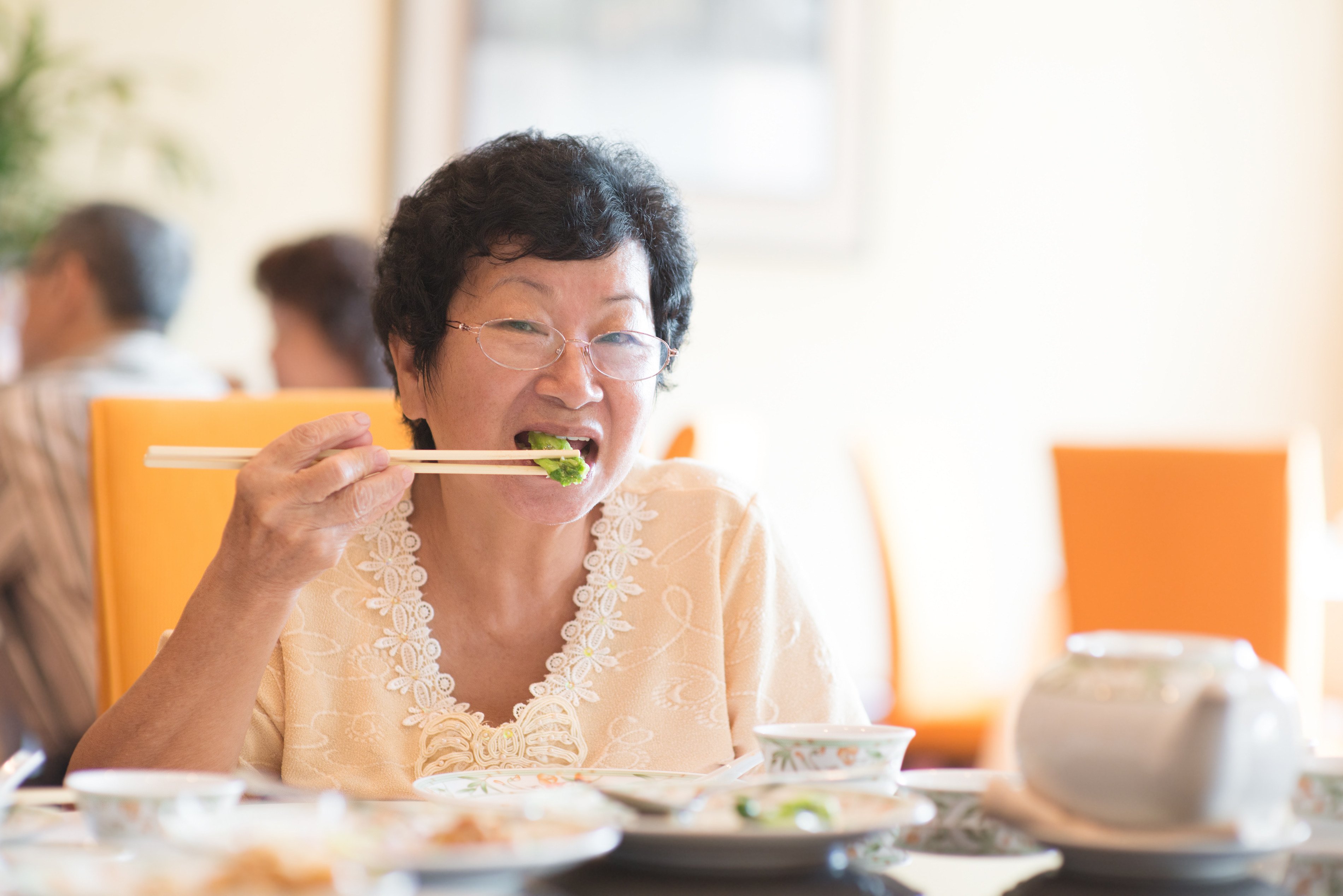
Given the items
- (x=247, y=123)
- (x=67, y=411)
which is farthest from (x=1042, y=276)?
(x=67, y=411)

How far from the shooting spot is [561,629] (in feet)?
4.91

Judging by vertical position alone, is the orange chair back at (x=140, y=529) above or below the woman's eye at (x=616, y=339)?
below

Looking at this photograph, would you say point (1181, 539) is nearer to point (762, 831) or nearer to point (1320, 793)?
point (1320, 793)

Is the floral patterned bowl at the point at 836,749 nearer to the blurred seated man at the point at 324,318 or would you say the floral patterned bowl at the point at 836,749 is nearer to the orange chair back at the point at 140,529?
the orange chair back at the point at 140,529

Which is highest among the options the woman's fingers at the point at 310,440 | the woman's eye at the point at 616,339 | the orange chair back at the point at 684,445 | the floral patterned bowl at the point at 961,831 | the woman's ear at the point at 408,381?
the woman's eye at the point at 616,339

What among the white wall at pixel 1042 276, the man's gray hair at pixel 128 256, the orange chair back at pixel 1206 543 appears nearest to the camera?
the orange chair back at pixel 1206 543

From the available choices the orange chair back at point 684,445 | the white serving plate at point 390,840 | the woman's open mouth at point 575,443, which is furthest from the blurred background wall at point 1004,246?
the white serving plate at point 390,840

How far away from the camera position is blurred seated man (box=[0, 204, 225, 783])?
7.38 feet

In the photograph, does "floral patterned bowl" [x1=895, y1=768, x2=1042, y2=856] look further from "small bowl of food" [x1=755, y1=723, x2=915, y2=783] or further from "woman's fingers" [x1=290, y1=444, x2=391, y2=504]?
"woman's fingers" [x1=290, y1=444, x2=391, y2=504]

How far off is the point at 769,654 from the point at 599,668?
185mm

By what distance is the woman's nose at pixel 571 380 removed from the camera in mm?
1365

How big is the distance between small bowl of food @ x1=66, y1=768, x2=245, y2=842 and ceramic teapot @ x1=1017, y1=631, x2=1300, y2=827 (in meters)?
0.49

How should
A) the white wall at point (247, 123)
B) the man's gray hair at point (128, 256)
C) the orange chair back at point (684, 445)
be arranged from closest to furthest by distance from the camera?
the orange chair back at point (684, 445) < the man's gray hair at point (128, 256) < the white wall at point (247, 123)

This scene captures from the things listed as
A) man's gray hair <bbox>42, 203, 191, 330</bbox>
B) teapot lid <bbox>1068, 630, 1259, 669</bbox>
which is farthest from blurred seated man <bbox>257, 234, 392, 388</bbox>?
teapot lid <bbox>1068, 630, 1259, 669</bbox>
